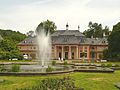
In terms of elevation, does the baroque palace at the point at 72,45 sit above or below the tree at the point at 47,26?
below

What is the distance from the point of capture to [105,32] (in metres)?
122

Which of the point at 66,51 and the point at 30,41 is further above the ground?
Answer: the point at 30,41

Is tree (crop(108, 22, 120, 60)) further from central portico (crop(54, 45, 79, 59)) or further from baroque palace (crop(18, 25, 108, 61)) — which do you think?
central portico (crop(54, 45, 79, 59))

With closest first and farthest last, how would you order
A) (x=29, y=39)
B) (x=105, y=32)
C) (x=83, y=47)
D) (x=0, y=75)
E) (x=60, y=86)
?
(x=60, y=86) → (x=0, y=75) → (x=83, y=47) → (x=29, y=39) → (x=105, y=32)

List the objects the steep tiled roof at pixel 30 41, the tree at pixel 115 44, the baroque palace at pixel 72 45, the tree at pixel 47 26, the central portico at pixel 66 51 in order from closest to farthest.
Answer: the tree at pixel 115 44 < the baroque palace at pixel 72 45 < the central portico at pixel 66 51 < the steep tiled roof at pixel 30 41 < the tree at pixel 47 26

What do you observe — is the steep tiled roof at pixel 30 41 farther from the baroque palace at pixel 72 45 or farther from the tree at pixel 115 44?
the tree at pixel 115 44

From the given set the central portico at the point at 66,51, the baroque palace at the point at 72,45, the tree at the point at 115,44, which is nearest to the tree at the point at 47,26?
the baroque palace at the point at 72,45

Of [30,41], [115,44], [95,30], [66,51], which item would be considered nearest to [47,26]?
[30,41]

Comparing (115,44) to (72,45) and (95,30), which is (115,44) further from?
(95,30)

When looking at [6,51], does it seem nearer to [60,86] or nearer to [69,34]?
[69,34]

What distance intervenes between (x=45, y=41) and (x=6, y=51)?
80.7 feet

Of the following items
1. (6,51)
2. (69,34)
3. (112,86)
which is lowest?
(112,86)

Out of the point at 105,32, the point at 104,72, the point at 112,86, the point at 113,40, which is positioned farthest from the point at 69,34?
the point at 112,86

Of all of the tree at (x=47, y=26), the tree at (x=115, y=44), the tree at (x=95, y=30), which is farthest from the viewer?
the tree at (x=95, y=30)
